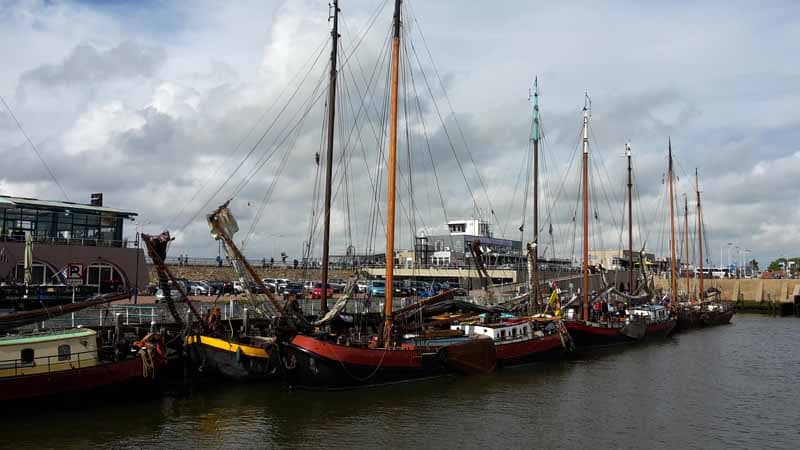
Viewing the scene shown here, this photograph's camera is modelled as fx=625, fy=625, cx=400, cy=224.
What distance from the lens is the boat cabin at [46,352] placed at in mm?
24234

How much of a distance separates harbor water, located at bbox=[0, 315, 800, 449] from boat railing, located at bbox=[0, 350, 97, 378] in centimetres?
149

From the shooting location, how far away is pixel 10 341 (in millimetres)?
24344

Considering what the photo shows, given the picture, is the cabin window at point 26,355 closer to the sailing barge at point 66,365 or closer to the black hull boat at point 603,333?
the sailing barge at point 66,365

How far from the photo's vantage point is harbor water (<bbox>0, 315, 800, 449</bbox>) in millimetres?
22859

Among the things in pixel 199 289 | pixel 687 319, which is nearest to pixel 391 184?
pixel 199 289

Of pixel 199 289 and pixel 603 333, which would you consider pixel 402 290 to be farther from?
pixel 603 333

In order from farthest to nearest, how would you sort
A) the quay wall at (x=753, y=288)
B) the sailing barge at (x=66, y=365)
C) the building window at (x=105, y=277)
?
the quay wall at (x=753, y=288), the building window at (x=105, y=277), the sailing barge at (x=66, y=365)

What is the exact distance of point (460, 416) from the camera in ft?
87.4

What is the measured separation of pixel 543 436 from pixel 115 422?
16478 mm

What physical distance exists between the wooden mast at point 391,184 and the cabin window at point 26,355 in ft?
50.3

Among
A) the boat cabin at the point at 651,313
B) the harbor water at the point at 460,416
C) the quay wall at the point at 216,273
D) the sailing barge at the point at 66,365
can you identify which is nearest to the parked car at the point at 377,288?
the quay wall at the point at 216,273

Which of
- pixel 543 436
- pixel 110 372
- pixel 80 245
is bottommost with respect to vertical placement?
pixel 543 436

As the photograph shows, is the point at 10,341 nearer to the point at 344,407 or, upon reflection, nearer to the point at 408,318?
the point at 344,407

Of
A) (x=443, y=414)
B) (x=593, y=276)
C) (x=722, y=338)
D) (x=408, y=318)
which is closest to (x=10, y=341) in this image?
(x=443, y=414)
